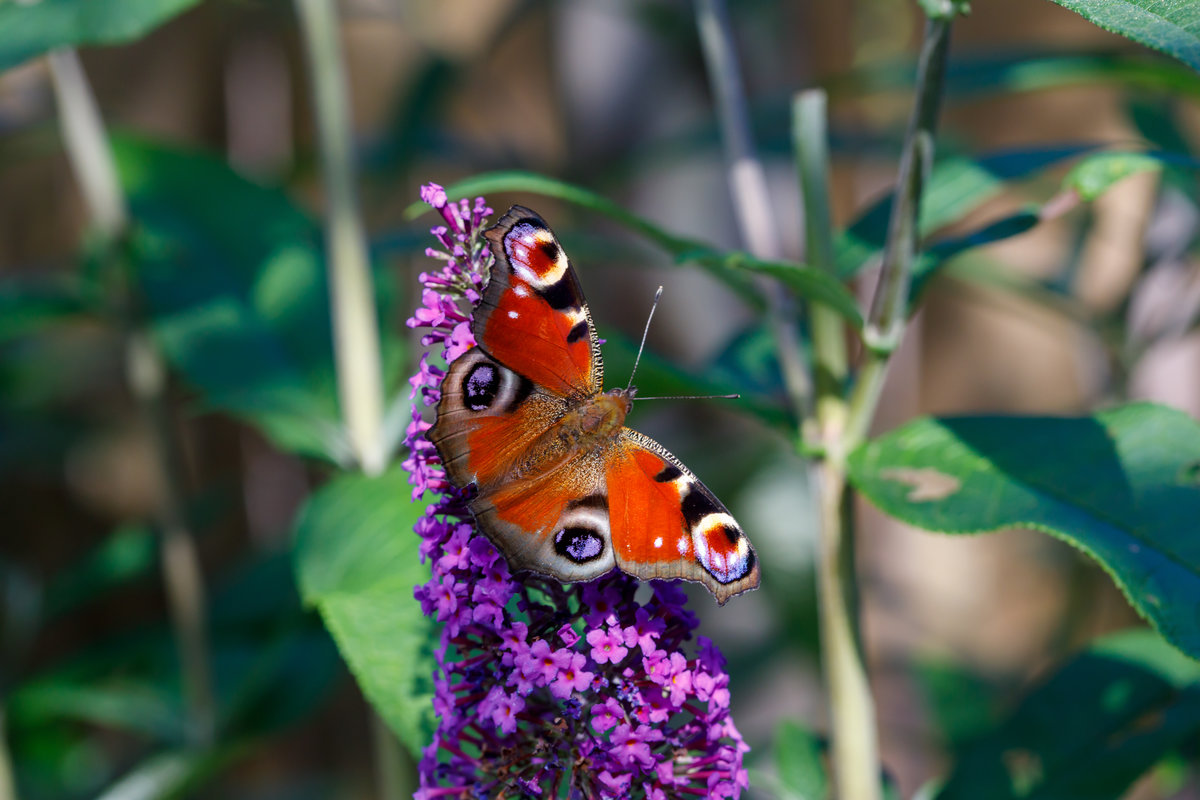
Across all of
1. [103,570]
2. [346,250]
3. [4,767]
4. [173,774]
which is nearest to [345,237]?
[346,250]

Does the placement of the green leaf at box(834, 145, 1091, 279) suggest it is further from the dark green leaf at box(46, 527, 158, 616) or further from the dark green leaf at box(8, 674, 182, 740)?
the dark green leaf at box(46, 527, 158, 616)

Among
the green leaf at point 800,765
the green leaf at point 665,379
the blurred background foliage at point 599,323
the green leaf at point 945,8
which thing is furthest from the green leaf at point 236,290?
the green leaf at point 945,8

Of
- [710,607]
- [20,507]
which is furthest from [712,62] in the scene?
[20,507]

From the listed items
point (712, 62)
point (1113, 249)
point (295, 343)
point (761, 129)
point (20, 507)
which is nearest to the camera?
point (712, 62)

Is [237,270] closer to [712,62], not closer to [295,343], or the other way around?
[295,343]

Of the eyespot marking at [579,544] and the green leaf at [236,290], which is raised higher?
the green leaf at [236,290]

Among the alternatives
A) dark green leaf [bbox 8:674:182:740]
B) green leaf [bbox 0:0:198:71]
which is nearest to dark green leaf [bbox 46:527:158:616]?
dark green leaf [bbox 8:674:182:740]

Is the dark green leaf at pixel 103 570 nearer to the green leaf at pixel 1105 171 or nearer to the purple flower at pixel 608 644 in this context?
the purple flower at pixel 608 644

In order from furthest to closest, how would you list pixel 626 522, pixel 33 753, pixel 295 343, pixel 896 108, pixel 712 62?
pixel 896 108
pixel 33 753
pixel 295 343
pixel 712 62
pixel 626 522
